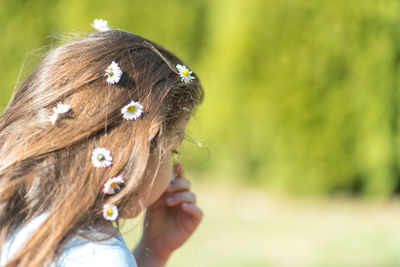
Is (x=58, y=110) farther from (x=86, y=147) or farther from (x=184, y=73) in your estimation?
(x=184, y=73)

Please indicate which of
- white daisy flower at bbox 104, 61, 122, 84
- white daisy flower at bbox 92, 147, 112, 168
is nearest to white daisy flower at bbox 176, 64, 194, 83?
white daisy flower at bbox 104, 61, 122, 84

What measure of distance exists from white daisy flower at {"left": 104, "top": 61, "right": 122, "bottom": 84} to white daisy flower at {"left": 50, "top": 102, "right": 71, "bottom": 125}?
139mm

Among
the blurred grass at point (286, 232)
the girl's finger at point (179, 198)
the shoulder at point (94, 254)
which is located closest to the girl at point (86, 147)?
the shoulder at point (94, 254)

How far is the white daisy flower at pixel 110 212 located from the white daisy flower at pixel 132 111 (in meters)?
0.25

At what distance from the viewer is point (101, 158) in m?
1.43

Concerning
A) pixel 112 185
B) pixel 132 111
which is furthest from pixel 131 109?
pixel 112 185

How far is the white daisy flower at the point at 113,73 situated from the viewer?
150cm

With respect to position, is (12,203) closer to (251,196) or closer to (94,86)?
(94,86)

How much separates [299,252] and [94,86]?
357 cm

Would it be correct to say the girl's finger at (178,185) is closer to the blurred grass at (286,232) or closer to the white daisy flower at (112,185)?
the white daisy flower at (112,185)

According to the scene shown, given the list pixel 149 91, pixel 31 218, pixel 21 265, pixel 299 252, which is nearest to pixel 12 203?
pixel 31 218

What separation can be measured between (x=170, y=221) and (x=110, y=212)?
0.64 m

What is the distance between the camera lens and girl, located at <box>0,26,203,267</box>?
136cm

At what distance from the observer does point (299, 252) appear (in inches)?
183
